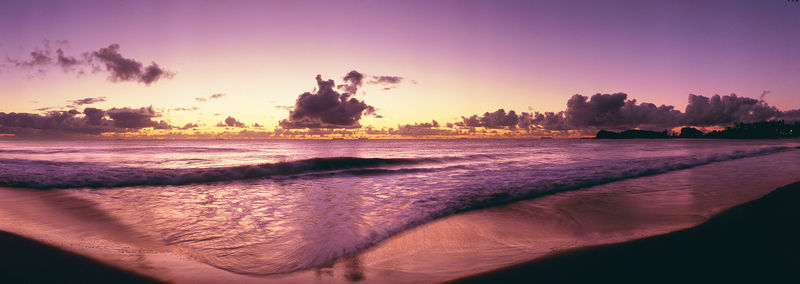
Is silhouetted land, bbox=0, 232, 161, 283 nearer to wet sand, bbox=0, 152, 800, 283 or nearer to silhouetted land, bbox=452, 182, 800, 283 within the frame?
wet sand, bbox=0, 152, 800, 283

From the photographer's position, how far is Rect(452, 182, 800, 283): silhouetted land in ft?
10.2

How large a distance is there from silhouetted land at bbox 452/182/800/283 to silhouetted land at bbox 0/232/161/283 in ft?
13.1

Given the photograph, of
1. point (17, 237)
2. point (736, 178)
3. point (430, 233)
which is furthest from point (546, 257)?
point (736, 178)

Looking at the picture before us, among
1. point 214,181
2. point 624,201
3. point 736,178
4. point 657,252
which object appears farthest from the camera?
point 214,181

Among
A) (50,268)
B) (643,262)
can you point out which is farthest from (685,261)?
(50,268)

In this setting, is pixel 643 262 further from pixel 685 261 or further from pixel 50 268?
pixel 50 268

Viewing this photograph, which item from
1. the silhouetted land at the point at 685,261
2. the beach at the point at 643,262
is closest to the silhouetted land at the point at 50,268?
the beach at the point at 643,262

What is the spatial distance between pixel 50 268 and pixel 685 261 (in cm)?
723

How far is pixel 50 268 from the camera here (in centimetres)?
384

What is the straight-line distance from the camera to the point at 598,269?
3.44 metres

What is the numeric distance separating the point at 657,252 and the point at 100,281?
634 centimetres

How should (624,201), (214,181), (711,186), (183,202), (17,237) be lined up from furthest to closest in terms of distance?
(214,181), (711,186), (183,202), (624,201), (17,237)

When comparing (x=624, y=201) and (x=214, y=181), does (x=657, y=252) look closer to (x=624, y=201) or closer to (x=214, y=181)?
(x=624, y=201)

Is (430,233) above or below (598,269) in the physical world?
below
